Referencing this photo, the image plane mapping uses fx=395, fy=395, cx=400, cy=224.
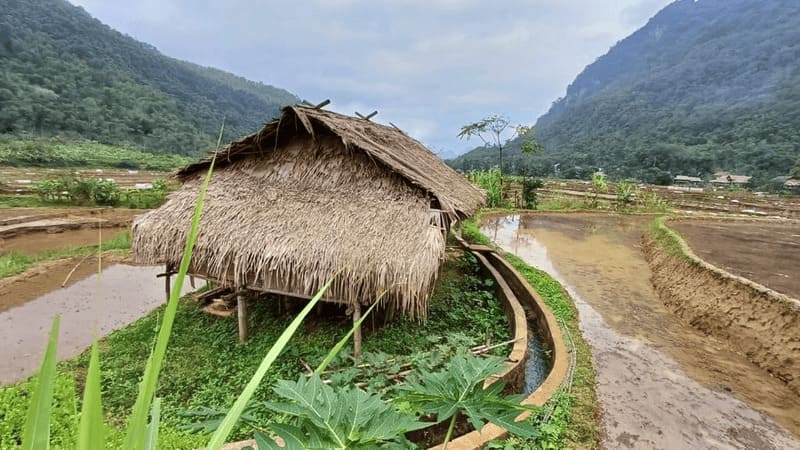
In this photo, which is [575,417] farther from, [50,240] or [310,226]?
[50,240]

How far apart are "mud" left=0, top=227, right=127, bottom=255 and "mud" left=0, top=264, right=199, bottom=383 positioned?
392cm

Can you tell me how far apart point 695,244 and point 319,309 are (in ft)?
33.4

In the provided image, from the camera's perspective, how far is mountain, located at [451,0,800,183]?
159 ft

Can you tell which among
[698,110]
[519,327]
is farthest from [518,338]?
[698,110]

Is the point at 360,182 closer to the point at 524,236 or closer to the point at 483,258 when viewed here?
the point at 483,258

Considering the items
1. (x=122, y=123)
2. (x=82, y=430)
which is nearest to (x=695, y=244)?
(x=82, y=430)

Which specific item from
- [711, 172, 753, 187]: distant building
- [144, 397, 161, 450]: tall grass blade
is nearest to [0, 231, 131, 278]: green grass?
[144, 397, 161, 450]: tall grass blade

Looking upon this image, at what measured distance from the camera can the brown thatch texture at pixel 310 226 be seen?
529 cm

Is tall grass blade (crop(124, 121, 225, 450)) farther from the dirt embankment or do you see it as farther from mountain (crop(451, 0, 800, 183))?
mountain (crop(451, 0, 800, 183))

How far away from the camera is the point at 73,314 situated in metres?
8.38

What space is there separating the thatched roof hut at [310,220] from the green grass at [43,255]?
276 inches

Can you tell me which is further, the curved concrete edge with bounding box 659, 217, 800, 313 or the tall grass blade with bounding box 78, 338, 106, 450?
the curved concrete edge with bounding box 659, 217, 800, 313

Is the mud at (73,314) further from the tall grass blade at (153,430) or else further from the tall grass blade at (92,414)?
the tall grass blade at (92,414)

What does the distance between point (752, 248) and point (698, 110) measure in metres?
80.1
